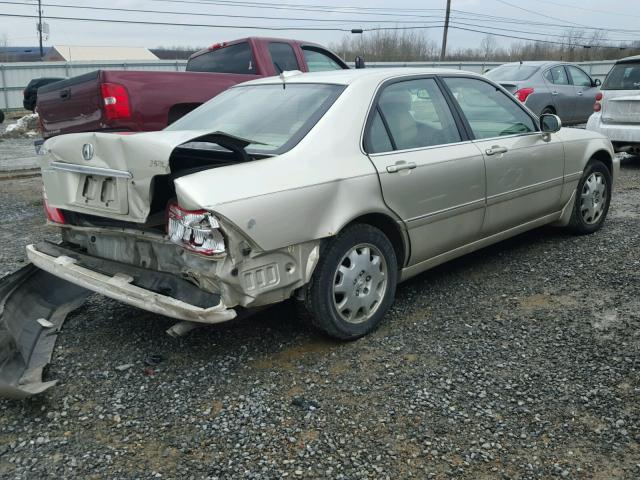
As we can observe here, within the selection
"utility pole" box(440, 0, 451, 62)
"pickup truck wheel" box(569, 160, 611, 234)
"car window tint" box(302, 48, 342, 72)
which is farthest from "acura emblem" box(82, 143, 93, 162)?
"utility pole" box(440, 0, 451, 62)

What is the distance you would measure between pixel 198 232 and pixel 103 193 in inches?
30.8

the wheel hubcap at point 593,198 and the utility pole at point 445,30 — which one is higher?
the utility pole at point 445,30

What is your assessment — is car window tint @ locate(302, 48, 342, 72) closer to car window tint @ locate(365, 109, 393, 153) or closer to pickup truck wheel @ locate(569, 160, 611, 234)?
pickup truck wheel @ locate(569, 160, 611, 234)

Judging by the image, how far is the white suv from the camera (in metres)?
9.07

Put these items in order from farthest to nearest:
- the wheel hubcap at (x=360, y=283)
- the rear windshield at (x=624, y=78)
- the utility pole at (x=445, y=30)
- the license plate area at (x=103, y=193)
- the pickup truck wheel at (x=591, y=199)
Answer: the utility pole at (x=445, y=30) → the rear windshield at (x=624, y=78) → the pickup truck wheel at (x=591, y=199) → the wheel hubcap at (x=360, y=283) → the license plate area at (x=103, y=193)

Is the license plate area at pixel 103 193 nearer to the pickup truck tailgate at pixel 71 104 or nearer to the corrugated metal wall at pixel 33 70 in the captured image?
the pickup truck tailgate at pixel 71 104

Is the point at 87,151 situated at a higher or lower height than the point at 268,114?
lower

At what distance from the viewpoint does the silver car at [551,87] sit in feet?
41.2

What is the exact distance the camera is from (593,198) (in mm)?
5660

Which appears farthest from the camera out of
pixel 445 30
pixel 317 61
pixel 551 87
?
pixel 445 30

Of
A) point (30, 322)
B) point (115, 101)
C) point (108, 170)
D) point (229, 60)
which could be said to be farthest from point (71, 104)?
point (108, 170)

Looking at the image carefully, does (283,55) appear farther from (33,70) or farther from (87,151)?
(33,70)

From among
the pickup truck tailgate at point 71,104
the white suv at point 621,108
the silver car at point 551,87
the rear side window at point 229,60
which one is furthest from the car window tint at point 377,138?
the silver car at point 551,87

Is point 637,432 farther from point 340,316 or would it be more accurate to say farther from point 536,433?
point 340,316
